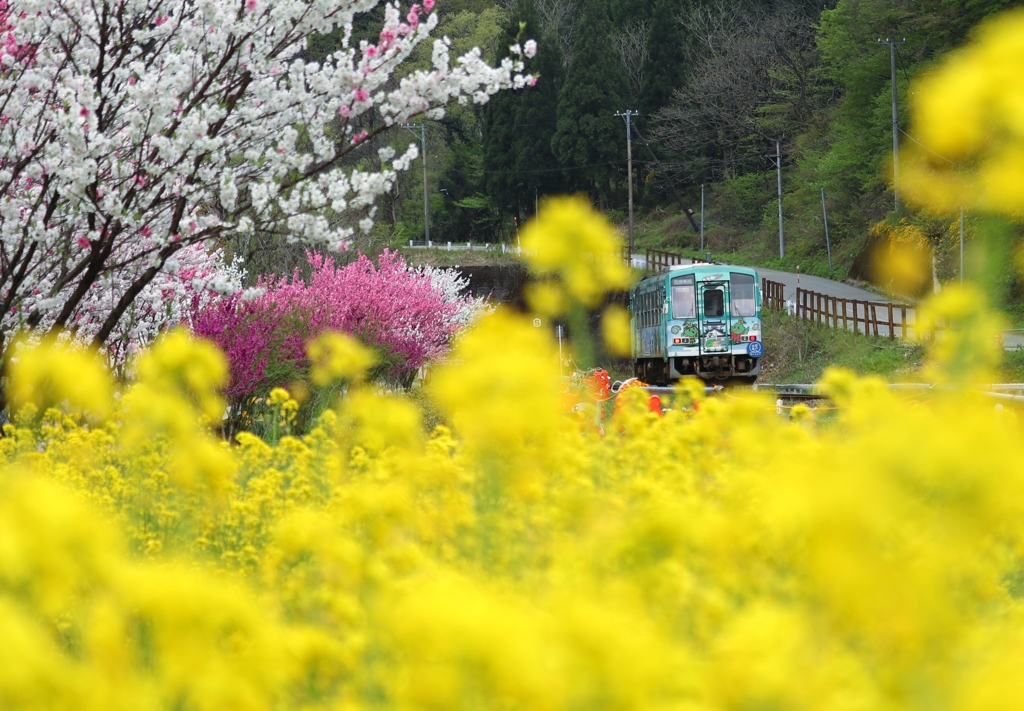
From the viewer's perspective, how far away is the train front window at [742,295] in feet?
81.8

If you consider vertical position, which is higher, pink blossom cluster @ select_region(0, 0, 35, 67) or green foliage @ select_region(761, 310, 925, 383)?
pink blossom cluster @ select_region(0, 0, 35, 67)

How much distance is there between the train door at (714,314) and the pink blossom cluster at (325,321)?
4560mm

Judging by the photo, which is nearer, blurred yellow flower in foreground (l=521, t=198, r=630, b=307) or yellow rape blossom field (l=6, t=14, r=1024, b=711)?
yellow rape blossom field (l=6, t=14, r=1024, b=711)

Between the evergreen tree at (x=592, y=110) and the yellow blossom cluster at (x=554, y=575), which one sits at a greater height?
the evergreen tree at (x=592, y=110)

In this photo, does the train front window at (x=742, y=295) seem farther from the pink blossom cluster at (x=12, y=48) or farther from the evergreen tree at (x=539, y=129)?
the evergreen tree at (x=539, y=129)

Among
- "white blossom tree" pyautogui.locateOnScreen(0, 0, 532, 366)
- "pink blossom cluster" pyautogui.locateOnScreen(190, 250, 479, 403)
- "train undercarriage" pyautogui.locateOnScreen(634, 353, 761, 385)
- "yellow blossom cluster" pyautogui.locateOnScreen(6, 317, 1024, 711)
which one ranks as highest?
"white blossom tree" pyautogui.locateOnScreen(0, 0, 532, 366)

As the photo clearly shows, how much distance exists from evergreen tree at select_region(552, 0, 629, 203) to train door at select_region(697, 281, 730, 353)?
33601 mm

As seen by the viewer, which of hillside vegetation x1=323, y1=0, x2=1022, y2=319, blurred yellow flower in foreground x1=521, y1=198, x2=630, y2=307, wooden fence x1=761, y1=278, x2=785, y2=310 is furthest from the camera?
hillside vegetation x1=323, y1=0, x2=1022, y2=319

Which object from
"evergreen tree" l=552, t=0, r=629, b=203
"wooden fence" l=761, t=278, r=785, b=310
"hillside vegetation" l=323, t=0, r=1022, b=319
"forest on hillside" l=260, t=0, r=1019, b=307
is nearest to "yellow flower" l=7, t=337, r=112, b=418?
"wooden fence" l=761, t=278, r=785, b=310

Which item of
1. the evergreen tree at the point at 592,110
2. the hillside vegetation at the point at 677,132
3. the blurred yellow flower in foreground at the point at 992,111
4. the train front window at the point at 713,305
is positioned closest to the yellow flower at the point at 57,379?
the blurred yellow flower in foreground at the point at 992,111

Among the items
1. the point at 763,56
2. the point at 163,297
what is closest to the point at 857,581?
the point at 163,297

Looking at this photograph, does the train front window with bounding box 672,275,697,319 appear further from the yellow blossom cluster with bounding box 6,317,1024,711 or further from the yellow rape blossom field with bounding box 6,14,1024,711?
the yellow blossom cluster with bounding box 6,317,1024,711

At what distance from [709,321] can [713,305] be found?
32 centimetres

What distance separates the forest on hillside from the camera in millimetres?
50875
